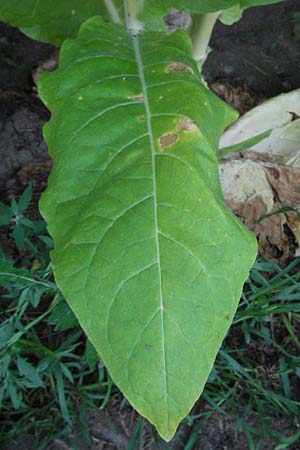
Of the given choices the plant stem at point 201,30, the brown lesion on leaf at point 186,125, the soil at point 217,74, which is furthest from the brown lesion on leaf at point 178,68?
A: the soil at point 217,74

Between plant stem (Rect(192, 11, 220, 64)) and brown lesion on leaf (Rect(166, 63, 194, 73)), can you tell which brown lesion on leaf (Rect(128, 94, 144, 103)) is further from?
plant stem (Rect(192, 11, 220, 64))

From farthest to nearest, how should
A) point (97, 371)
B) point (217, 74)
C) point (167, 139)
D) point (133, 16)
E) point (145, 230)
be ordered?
point (217, 74) < point (97, 371) < point (133, 16) < point (167, 139) < point (145, 230)

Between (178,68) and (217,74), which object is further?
(217,74)

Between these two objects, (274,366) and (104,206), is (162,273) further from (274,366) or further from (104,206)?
(274,366)

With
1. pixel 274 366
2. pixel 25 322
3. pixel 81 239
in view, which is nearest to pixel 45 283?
pixel 25 322

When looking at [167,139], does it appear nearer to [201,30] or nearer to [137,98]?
[137,98]

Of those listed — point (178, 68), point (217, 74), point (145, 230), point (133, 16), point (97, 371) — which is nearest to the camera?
point (145, 230)

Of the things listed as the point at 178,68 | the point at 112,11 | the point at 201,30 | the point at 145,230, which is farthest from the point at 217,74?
the point at 145,230
